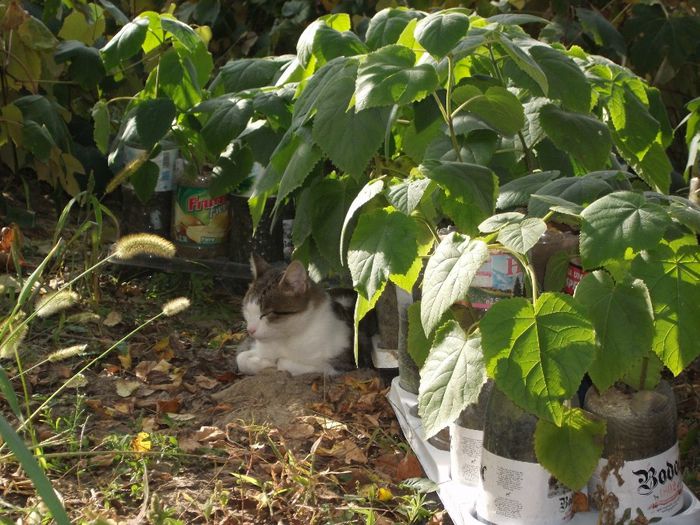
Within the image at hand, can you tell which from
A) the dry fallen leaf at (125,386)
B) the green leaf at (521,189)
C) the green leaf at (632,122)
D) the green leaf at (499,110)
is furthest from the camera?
the dry fallen leaf at (125,386)

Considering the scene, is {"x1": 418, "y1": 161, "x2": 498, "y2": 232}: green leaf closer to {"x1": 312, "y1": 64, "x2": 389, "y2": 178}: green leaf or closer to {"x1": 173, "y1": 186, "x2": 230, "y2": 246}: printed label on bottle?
{"x1": 312, "y1": 64, "x2": 389, "y2": 178}: green leaf

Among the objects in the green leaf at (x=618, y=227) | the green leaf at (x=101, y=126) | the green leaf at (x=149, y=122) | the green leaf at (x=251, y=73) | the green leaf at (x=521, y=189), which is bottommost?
the green leaf at (x=101, y=126)

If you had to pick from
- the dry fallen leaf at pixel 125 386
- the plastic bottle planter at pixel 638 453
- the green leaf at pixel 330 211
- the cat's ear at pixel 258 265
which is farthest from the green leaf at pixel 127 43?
the plastic bottle planter at pixel 638 453

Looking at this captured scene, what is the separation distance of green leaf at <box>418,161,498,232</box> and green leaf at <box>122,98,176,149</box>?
4.07 ft

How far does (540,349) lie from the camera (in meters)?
1.37

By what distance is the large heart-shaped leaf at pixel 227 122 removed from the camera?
2.44 m

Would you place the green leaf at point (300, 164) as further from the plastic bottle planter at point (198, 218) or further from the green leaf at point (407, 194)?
the plastic bottle planter at point (198, 218)

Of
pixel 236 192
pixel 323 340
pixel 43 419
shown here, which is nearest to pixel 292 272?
pixel 323 340

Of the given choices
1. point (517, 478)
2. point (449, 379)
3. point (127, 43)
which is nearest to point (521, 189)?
point (449, 379)

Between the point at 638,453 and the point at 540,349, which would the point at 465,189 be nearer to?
the point at 540,349

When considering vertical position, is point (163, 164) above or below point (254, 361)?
above

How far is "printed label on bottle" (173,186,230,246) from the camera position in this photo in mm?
3055

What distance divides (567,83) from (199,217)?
1578 mm

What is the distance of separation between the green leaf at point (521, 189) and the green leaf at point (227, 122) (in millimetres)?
905
